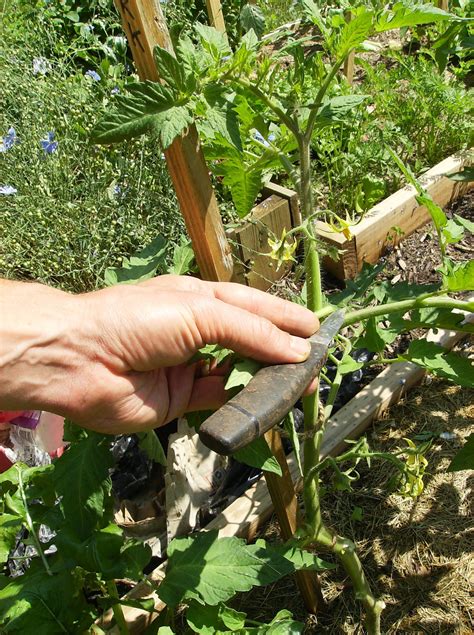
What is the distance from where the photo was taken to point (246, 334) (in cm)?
132

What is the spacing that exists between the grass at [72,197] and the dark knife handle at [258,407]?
5.80 feet

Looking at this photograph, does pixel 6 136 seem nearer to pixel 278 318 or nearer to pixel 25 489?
pixel 25 489

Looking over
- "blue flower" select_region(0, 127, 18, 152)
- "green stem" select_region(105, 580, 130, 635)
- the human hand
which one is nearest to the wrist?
the human hand

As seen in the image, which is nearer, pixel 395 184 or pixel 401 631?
pixel 401 631

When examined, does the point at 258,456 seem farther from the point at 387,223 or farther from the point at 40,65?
the point at 40,65

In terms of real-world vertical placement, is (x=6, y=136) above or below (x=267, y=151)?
above

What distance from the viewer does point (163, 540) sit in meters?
2.32

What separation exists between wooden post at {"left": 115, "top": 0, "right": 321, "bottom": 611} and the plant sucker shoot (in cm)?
6

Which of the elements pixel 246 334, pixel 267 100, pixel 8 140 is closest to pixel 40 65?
pixel 8 140

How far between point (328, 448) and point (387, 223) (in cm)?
136

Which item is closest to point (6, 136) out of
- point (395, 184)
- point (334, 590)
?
point (395, 184)

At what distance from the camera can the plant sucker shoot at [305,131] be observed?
1244 mm

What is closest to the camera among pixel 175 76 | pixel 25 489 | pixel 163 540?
pixel 175 76

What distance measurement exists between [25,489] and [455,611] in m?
1.46
